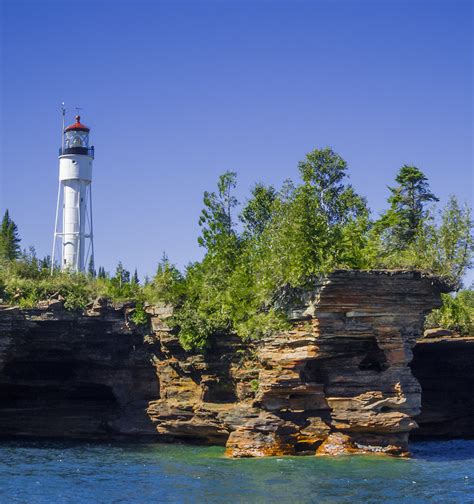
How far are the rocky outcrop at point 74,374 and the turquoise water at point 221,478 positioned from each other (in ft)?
16.2

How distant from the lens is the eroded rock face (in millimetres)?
34625

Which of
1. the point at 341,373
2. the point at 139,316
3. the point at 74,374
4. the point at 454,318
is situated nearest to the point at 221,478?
the point at 341,373

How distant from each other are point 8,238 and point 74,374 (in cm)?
2047

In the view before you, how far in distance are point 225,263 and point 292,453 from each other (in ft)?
35.1

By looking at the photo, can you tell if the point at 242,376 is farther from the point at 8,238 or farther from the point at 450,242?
the point at 8,238

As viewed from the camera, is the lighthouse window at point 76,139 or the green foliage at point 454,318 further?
the lighthouse window at point 76,139

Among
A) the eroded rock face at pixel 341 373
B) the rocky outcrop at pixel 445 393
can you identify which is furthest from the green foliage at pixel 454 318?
the eroded rock face at pixel 341 373

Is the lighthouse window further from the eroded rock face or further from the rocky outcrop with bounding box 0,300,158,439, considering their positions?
the eroded rock face

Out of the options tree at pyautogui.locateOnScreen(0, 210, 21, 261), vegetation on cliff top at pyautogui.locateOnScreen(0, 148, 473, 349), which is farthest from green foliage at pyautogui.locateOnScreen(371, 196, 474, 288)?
tree at pyautogui.locateOnScreen(0, 210, 21, 261)

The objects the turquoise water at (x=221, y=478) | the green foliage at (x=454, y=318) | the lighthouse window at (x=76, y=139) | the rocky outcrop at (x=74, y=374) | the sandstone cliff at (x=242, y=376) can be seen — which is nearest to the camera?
the turquoise water at (x=221, y=478)

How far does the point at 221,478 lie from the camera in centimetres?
3098

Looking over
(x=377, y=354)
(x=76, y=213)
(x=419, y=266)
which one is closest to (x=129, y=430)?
(x=377, y=354)

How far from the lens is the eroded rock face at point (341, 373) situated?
34625 mm

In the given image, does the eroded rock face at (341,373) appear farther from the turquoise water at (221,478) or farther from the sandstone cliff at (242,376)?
the turquoise water at (221,478)
